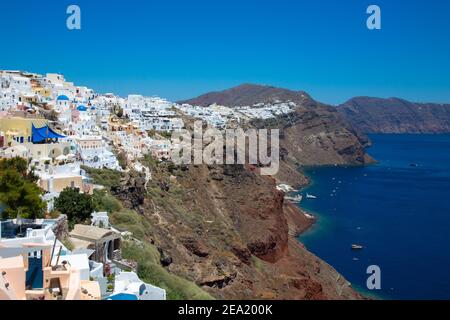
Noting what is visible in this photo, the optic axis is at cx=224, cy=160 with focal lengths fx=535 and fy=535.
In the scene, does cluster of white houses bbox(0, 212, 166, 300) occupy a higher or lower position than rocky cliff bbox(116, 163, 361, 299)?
higher

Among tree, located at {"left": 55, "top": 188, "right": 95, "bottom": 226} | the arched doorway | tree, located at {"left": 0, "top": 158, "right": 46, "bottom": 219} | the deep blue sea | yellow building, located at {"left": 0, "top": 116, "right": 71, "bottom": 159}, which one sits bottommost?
the deep blue sea

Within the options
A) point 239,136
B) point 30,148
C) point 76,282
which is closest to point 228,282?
point 30,148

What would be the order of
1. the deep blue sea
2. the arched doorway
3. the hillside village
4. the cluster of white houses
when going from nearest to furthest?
the cluster of white houses → the hillside village → the arched doorway → the deep blue sea

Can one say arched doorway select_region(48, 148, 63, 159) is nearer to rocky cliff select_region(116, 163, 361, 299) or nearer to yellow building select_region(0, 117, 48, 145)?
yellow building select_region(0, 117, 48, 145)

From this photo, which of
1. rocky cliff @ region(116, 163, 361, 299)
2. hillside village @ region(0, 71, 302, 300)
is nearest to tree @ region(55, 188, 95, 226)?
hillside village @ region(0, 71, 302, 300)


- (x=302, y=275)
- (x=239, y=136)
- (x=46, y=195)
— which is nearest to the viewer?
(x=46, y=195)

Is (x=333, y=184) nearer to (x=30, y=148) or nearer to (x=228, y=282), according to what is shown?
(x=228, y=282)
